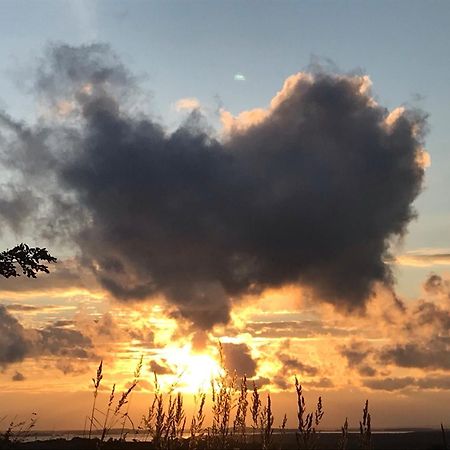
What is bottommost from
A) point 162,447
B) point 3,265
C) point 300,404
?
point 162,447

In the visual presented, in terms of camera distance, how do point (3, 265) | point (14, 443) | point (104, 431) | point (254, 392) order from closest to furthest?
1. point (104, 431)
2. point (254, 392)
3. point (14, 443)
4. point (3, 265)

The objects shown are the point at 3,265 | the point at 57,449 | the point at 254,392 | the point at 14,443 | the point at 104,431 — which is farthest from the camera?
the point at 57,449

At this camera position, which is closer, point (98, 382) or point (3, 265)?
point (98, 382)

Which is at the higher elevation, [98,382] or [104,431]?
[98,382]

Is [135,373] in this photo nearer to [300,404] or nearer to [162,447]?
[162,447]

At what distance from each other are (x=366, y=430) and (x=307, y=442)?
59 cm

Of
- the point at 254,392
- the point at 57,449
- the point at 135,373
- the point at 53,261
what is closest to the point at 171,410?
the point at 135,373

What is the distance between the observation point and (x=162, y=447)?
6555 millimetres

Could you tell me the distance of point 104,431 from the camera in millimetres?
7020

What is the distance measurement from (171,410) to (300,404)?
1.46 m

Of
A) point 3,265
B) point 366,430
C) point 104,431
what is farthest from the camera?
point 3,265

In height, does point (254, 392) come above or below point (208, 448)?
above

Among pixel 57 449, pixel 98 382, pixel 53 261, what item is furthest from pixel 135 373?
pixel 57 449

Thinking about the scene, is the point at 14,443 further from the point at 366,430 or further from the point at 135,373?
the point at 366,430
